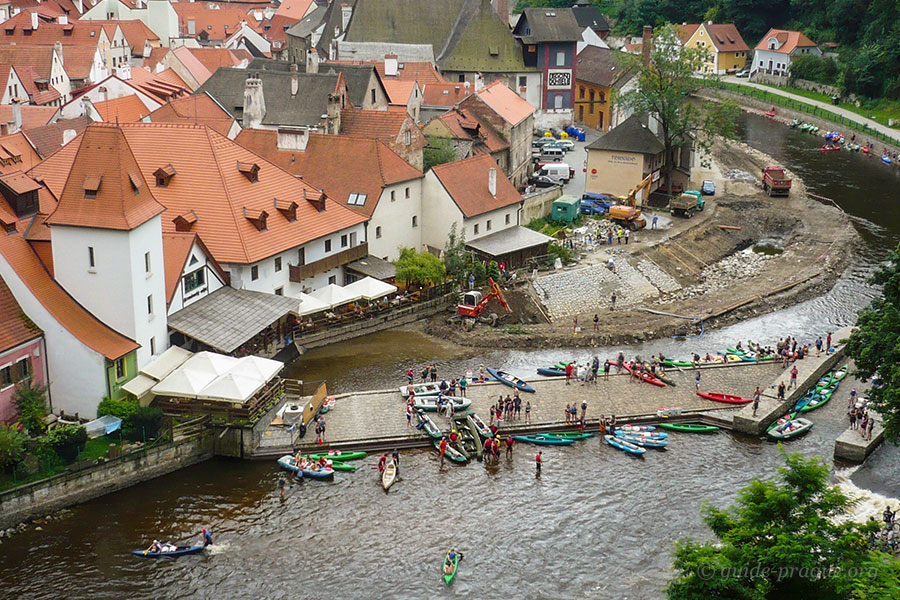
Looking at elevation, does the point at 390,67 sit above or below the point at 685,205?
above

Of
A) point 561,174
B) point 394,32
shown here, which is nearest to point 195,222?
point 561,174

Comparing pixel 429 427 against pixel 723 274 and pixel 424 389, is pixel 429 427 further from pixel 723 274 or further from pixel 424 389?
pixel 723 274

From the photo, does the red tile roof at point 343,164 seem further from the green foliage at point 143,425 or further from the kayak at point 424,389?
the green foliage at point 143,425

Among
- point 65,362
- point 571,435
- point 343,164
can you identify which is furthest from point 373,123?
point 65,362

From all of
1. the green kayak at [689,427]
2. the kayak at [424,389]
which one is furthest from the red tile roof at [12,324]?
the green kayak at [689,427]

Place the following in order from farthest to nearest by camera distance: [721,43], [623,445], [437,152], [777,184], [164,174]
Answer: [721,43], [777,184], [437,152], [164,174], [623,445]
